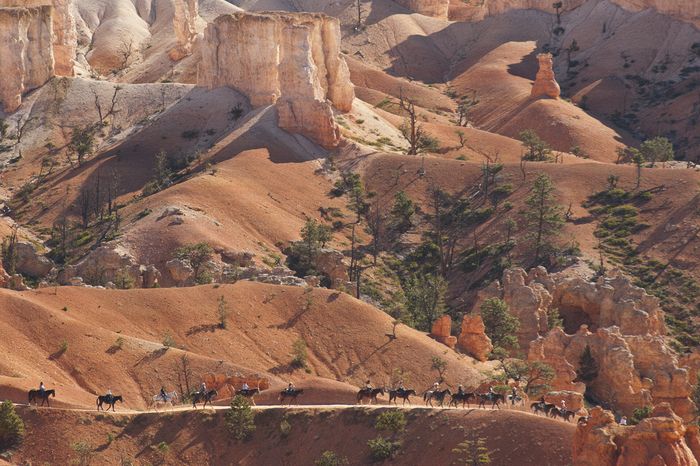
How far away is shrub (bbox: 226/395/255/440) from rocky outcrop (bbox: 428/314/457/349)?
2699 centimetres

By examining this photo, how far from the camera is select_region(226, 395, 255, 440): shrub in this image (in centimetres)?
7456

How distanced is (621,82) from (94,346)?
11831 cm

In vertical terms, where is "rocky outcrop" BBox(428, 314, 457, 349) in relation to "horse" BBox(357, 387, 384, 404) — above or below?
below

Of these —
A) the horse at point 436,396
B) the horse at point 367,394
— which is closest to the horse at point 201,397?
the horse at point 367,394

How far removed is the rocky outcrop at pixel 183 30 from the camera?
7372 inches

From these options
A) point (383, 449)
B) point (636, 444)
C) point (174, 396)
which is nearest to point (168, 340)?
point (174, 396)

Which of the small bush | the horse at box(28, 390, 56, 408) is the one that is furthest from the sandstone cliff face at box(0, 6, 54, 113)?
the horse at box(28, 390, 56, 408)

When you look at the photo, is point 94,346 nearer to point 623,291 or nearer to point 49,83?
point 623,291

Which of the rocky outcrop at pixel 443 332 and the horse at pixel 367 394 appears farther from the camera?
the rocky outcrop at pixel 443 332

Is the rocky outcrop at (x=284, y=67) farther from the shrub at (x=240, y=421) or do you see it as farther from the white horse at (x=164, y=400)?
the shrub at (x=240, y=421)

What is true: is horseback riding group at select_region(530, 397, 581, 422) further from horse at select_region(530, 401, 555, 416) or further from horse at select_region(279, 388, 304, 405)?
horse at select_region(279, 388, 304, 405)

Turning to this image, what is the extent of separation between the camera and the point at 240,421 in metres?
74.6

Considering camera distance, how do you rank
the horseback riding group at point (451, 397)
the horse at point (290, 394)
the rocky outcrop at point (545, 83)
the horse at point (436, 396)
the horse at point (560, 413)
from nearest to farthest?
the horse at point (560, 413) → the horseback riding group at point (451, 397) → the horse at point (436, 396) → the horse at point (290, 394) → the rocky outcrop at point (545, 83)

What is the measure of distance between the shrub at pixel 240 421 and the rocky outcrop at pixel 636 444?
1607 cm
